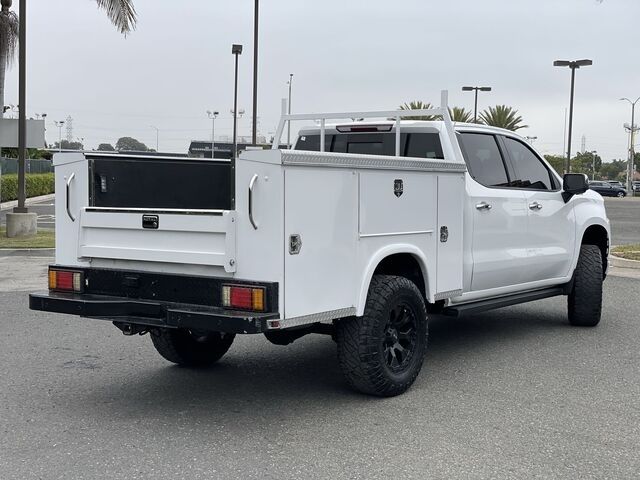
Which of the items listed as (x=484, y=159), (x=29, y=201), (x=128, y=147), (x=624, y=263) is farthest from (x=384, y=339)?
(x=29, y=201)

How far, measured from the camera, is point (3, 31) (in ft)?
73.8

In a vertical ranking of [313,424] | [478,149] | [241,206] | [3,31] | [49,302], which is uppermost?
[3,31]

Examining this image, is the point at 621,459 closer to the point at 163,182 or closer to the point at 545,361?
the point at 545,361

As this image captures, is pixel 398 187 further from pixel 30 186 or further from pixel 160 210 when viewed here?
pixel 30 186

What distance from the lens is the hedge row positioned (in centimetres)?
3188

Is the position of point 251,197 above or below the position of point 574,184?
below

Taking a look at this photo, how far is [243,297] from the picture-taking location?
500 centimetres

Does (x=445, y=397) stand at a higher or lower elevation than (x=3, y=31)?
lower

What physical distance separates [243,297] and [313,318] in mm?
471

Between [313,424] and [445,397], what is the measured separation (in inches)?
45.0

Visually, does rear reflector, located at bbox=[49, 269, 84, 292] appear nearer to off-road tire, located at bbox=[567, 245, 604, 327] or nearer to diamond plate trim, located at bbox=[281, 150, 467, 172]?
diamond plate trim, located at bbox=[281, 150, 467, 172]

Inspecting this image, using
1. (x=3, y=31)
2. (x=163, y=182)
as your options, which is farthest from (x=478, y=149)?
(x=3, y=31)

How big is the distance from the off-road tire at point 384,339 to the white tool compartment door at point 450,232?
483mm

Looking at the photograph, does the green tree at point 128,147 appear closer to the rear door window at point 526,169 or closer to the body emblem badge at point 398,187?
the body emblem badge at point 398,187
